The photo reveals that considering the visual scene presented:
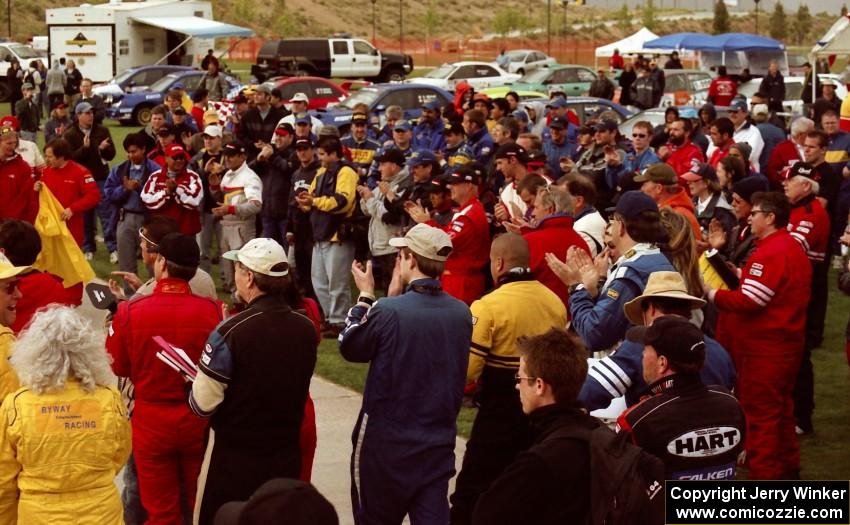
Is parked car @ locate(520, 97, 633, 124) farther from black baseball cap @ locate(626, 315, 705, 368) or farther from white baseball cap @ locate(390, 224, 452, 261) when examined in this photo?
Result: black baseball cap @ locate(626, 315, 705, 368)

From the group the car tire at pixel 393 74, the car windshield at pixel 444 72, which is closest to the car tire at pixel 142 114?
the car windshield at pixel 444 72

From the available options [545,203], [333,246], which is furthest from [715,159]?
[545,203]

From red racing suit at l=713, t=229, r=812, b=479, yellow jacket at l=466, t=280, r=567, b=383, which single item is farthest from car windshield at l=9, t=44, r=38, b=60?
yellow jacket at l=466, t=280, r=567, b=383

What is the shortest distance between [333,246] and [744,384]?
205 inches

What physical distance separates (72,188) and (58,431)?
7.65 meters

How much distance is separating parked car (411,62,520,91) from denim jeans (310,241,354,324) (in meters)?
26.0

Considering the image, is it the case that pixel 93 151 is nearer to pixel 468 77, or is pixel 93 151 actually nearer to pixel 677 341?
pixel 677 341

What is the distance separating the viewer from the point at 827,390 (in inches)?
432

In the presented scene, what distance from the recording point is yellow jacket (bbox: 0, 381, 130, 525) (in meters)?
5.19

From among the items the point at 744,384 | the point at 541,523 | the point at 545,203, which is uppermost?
the point at 545,203

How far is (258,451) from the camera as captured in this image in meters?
5.78

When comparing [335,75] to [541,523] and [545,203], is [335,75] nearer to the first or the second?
[545,203]

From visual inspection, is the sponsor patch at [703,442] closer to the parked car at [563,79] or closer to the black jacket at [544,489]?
the black jacket at [544,489]

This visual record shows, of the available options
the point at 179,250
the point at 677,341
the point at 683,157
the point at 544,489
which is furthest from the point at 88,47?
the point at 544,489
